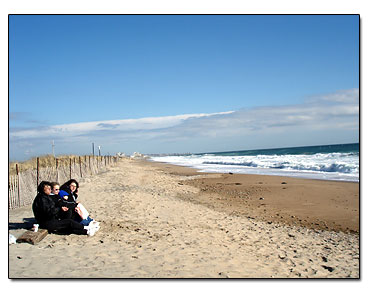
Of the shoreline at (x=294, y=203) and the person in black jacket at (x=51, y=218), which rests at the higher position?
the person in black jacket at (x=51, y=218)

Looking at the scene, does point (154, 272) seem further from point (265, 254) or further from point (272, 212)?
point (272, 212)

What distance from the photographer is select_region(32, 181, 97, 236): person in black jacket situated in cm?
661

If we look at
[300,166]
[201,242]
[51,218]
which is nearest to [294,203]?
[201,242]

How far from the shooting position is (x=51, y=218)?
6691 mm

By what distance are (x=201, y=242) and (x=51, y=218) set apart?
10.2 ft

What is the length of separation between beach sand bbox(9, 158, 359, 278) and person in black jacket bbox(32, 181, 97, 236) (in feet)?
0.61

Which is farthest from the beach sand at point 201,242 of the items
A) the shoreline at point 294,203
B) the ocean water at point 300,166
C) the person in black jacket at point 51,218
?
the ocean water at point 300,166

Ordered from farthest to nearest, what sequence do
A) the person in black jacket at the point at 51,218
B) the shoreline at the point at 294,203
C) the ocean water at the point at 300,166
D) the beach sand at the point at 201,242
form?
the ocean water at the point at 300,166 < the shoreline at the point at 294,203 < the person in black jacket at the point at 51,218 < the beach sand at the point at 201,242

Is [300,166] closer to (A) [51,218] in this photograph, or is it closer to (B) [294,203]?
(B) [294,203]

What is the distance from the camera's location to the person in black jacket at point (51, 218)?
6605 millimetres

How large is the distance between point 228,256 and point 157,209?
15.4ft

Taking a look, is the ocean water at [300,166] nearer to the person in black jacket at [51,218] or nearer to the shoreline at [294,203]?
the shoreline at [294,203]

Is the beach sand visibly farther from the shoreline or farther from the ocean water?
the ocean water

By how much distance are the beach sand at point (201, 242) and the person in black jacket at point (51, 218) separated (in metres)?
0.18
